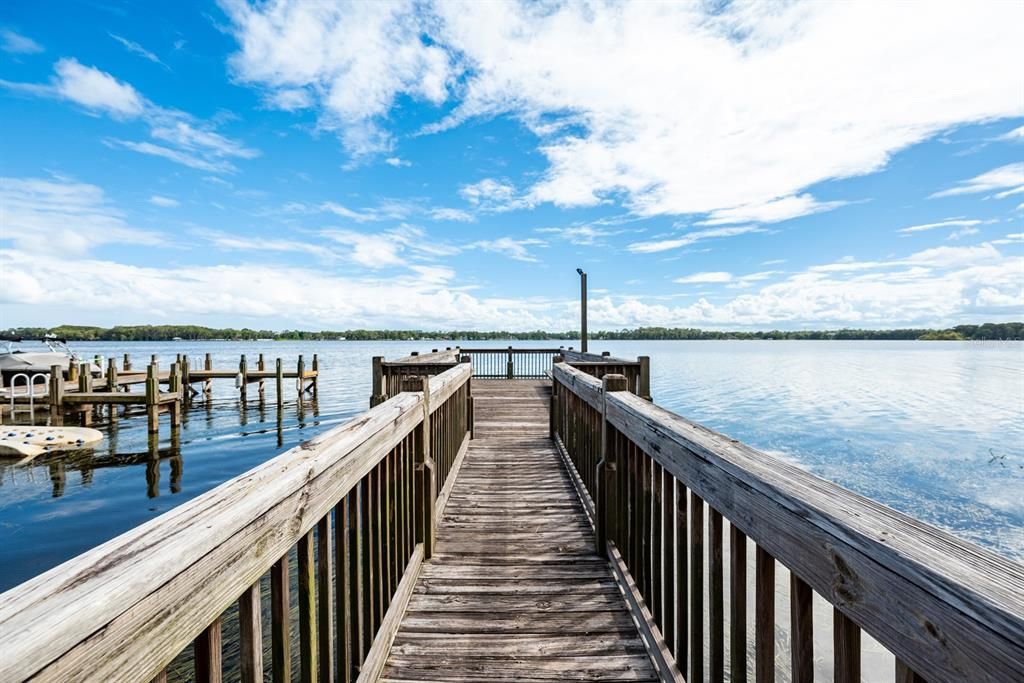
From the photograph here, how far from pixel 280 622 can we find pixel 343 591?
56cm

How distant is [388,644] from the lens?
2420 millimetres

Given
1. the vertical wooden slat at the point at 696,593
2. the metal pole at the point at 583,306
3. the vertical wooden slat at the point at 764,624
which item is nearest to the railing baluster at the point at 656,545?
the vertical wooden slat at the point at 696,593

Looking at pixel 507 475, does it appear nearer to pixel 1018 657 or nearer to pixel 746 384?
pixel 1018 657

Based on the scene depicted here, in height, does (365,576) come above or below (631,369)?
below

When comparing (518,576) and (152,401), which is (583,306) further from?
(518,576)

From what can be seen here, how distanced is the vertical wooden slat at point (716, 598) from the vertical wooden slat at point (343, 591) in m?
1.30

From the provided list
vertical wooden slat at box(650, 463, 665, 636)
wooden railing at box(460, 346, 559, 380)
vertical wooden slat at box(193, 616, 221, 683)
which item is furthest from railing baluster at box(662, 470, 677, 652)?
wooden railing at box(460, 346, 559, 380)

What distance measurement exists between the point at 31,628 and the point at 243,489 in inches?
23.8

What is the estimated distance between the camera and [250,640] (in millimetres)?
1208

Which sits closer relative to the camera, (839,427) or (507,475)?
(507,475)

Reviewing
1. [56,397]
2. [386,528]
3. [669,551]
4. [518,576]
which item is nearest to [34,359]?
[56,397]

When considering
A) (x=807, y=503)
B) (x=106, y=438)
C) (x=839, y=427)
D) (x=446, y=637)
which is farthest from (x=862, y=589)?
(x=839, y=427)

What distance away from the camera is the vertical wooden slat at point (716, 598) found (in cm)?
172

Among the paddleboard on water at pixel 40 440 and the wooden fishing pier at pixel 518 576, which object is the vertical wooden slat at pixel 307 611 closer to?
the wooden fishing pier at pixel 518 576
